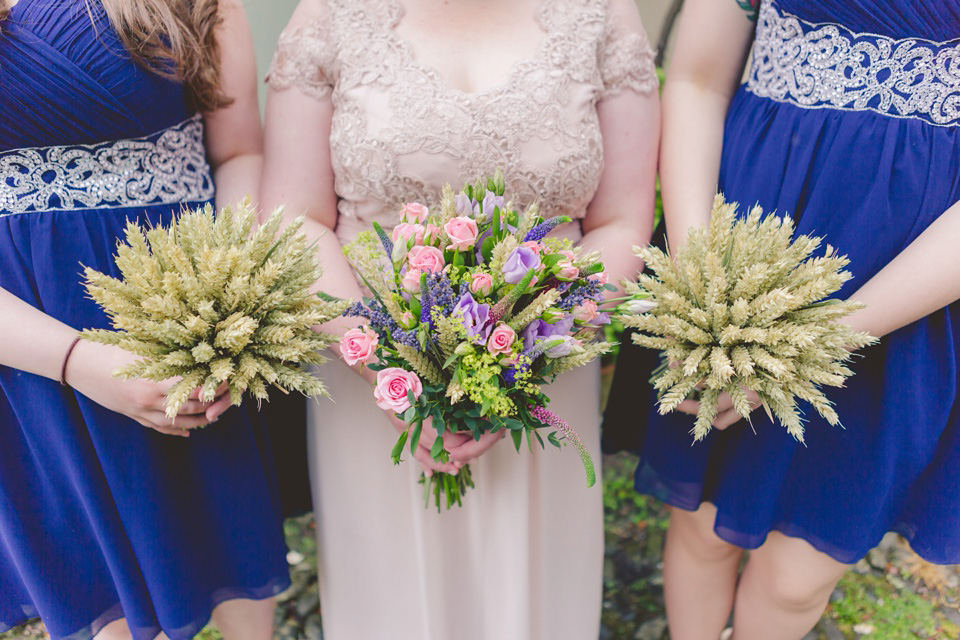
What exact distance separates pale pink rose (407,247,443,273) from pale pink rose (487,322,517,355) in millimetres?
171

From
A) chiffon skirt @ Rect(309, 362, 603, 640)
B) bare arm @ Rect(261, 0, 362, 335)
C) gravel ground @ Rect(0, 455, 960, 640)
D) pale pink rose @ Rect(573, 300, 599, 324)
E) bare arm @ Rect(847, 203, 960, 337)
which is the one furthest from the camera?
gravel ground @ Rect(0, 455, 960, 640)

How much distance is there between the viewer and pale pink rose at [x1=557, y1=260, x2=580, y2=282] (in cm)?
138

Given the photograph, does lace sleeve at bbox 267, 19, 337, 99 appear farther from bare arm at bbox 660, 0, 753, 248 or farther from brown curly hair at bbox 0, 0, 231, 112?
bare arm at bbox 660, 0, 753, 248

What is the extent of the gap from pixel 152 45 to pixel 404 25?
629mm

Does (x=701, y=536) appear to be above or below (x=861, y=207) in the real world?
below

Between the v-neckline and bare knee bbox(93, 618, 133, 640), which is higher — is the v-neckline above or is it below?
above

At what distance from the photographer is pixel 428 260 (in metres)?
1.33

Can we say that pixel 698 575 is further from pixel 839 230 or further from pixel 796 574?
pixel 839 230

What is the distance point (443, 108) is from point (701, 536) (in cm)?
155

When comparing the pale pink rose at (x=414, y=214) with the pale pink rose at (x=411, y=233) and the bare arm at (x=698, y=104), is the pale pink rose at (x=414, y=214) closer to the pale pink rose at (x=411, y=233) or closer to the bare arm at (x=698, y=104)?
the pale pink rose at (x=411, y=233)

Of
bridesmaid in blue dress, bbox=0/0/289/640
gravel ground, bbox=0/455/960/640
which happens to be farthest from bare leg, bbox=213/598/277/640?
gravel ground, bbox=0/455/960/640

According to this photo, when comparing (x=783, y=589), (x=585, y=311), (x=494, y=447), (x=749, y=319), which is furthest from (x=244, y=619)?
(x=749, y=319)

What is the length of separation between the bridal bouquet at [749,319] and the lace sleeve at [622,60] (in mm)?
599

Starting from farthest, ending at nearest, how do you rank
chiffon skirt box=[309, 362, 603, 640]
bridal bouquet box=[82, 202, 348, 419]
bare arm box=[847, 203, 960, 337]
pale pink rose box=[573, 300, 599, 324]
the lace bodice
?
chiffon skirt box=[309, 362, 603, 640] < the lace bodice < bare arm box=[847, 203, 960, 337] < pale pink rose box=[573, 300, 599, 324] < bridal bouquet box=[82, 202, 348, 419]
